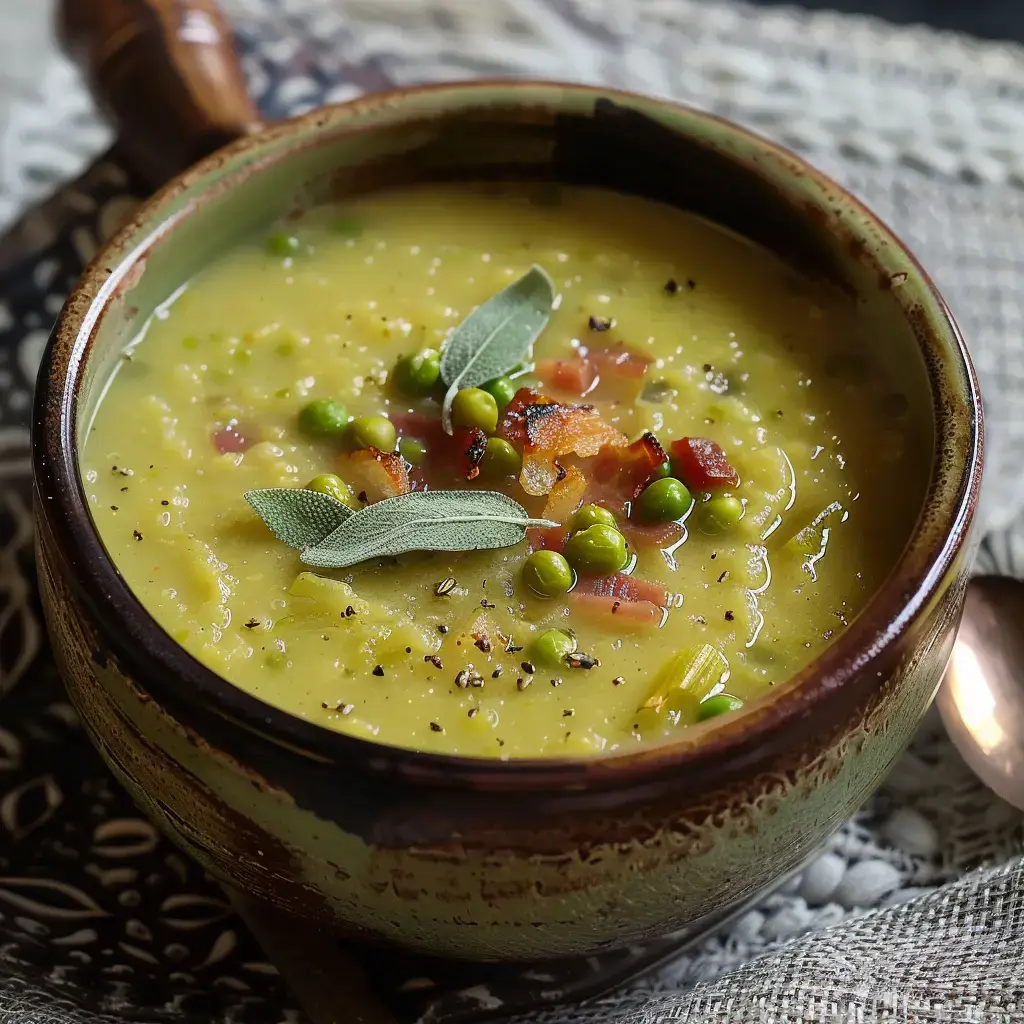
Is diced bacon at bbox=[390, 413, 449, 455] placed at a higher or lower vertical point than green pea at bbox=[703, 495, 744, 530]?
higher

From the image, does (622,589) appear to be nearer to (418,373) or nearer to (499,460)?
(499,460)

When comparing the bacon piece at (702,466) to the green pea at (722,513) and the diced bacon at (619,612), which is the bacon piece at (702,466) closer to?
the green pea at (722,513)

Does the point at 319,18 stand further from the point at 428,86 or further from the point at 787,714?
the point at 787,714

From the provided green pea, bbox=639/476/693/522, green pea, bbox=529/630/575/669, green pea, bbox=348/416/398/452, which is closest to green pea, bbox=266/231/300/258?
green pea, bbox=348/416/398/452

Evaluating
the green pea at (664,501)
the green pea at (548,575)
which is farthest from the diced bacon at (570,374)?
the green pea at (548,575)

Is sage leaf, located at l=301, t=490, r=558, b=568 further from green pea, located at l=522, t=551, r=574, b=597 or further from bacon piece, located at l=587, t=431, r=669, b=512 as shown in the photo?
bacon piece, located at l=587, t=431, r=669, b=512
